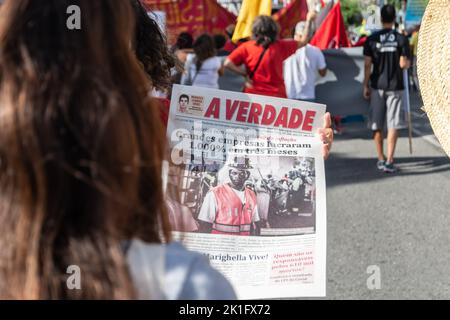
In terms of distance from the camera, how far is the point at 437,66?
8.20 ft

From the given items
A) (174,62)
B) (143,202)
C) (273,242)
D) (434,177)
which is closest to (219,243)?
(273,242)

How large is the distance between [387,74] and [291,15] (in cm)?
257

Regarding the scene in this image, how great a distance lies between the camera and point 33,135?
42.8 inches

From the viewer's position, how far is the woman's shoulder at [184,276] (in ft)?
3.70

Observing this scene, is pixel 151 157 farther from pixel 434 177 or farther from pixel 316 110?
pixel 434 177

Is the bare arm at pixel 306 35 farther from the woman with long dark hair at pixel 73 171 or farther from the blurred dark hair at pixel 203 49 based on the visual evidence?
the woman with long dark hair at pixel 73 171

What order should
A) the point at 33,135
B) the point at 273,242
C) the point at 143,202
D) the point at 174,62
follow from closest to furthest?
the point at 33,135
the point at 143,202
the point at 273,242
the point at 174,62

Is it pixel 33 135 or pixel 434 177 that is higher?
pixel 33 135

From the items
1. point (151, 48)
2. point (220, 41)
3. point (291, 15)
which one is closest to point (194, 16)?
point (220, 41)

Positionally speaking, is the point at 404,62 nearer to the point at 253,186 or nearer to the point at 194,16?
the point at 194,16

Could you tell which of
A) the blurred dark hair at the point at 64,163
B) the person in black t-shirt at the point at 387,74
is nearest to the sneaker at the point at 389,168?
the person in black t-shirt at the point at 387,74

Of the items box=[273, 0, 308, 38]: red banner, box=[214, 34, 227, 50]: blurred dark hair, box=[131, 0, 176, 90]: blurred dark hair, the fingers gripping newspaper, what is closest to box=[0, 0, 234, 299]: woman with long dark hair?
the fingers gripping newspaper

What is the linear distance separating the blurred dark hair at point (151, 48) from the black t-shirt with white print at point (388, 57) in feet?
19.3

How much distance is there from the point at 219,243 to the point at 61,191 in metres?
1.13
